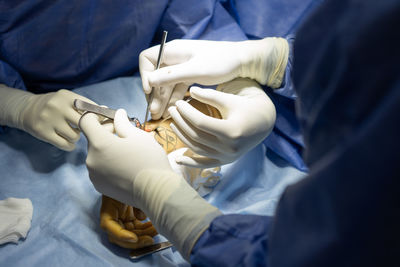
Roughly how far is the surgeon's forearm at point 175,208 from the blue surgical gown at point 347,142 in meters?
0.32

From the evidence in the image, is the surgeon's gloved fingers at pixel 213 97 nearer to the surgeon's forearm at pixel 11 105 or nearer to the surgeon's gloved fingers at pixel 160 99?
the surgeon's gloved fingers at pixel 160 99

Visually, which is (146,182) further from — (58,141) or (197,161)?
(58,141)

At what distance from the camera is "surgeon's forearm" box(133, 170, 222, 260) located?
3.21 ft

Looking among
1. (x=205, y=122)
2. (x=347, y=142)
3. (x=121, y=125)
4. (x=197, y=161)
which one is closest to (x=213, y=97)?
(x=205, y=122)

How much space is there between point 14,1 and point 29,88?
56 centimetres

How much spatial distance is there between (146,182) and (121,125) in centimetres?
→ 27

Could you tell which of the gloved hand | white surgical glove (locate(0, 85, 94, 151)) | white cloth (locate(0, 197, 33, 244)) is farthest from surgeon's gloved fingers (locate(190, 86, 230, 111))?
white cloth (locate(0, 197, 33, 244))

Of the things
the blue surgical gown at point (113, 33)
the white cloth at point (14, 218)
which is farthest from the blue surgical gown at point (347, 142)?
the white cloth at point (14, 218)

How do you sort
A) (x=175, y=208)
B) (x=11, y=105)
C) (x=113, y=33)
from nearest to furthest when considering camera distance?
(x=175, y=208) < (x=11, y=105) < (x=113, y=33)

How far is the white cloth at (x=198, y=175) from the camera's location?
137 centimetres

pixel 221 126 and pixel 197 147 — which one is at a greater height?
pixel 221 126

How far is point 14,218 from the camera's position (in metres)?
1.30

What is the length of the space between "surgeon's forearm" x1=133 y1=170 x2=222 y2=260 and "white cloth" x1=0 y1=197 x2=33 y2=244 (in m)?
0.58

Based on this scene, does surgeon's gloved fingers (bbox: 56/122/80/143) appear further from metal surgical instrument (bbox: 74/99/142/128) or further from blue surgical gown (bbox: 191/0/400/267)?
blue surgical gown (bbox: 191/0/400/267)
